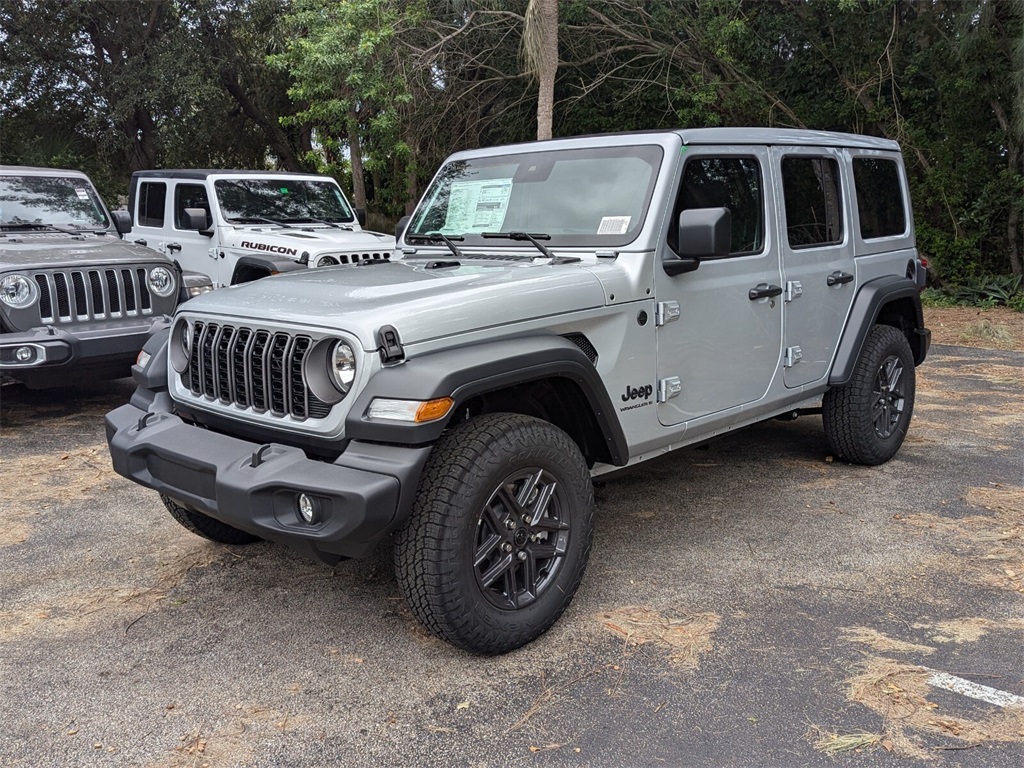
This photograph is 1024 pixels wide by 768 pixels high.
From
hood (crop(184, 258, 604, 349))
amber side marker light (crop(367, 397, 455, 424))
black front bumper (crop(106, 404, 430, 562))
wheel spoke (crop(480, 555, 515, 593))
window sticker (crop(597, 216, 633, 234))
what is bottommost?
wheel spoke (crop(480, 555, 515, 593))

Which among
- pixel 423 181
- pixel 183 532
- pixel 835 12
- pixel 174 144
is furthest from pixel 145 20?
pixel 183 532

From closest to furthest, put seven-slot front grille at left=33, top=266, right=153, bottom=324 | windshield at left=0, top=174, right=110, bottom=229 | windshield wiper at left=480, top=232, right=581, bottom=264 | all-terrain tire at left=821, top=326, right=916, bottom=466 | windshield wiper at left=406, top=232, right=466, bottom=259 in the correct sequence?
windshield wiper at left=480, top=232, right=581, bottom=264, windshield wiper at left=406, top=232, right=466, bottom=259, all-terrain tire at left=821, top=326, right=916, bottom=466, seven-slot front grille at left=33, top=266, right=153, bottom=324, windshield at left=0, top=174, right=110, bottom=229

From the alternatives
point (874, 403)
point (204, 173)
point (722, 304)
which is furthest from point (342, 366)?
point (204, 173)

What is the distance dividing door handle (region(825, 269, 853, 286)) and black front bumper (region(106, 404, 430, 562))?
2.90 meters

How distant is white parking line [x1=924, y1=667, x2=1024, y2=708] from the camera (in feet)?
9.56

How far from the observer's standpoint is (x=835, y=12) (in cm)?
1366

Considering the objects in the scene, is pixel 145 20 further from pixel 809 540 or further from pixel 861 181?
pixel 809 540

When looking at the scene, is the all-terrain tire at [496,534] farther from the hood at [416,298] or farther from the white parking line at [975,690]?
the white parking line at [975,690]

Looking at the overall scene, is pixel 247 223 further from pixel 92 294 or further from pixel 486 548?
pixel 486 548

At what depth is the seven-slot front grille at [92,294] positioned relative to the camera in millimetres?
6137

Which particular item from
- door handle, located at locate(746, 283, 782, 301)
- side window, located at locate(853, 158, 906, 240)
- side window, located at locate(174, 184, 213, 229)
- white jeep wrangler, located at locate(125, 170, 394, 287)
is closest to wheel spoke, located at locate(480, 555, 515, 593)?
door handle, located at locate(746, 283, 782, 301)

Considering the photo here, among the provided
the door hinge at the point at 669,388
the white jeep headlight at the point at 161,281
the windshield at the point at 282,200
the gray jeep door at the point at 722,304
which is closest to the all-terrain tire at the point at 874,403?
the gray jeep door at the point at 722,304

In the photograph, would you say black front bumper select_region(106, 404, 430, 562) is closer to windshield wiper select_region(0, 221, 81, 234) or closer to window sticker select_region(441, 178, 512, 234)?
window sticker select_region(441, 178, 512, 234)

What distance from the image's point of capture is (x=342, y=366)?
9.88 feet
